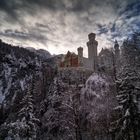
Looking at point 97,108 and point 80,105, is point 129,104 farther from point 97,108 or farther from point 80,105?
point 80,105

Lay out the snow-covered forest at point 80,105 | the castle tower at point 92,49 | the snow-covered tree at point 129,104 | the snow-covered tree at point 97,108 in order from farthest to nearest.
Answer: the castle tower at point 92,49, the snow-covered tree at point 97,108, the snow-covered forest at point 80,105, the snow-covered tree at point 129,104

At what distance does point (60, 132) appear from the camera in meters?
36.4

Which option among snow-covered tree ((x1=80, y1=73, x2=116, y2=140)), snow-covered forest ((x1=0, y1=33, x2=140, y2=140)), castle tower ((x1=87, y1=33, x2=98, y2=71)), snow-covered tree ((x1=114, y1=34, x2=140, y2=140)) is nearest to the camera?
snow-covered tree ((x1=114, y1=34, x2=140, y2=140))

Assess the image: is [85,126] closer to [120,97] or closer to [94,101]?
[94,101]

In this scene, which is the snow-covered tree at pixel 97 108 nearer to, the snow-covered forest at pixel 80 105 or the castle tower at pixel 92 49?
the snow-covered forest at pixel 80 105

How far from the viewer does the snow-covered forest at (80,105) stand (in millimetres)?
22786

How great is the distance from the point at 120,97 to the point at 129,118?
2958mm

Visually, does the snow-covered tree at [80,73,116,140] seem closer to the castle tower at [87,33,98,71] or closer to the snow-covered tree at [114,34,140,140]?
the snow-covered tree at [114,34,140,140]

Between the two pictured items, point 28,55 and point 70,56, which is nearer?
point 70,56

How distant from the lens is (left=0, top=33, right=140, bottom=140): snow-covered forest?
22786 mm

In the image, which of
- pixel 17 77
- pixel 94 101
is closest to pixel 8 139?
pixel 94 101

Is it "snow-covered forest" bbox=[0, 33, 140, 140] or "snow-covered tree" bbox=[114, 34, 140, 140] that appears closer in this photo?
"snow-covered tree" bbox=[114, 34, 140, 140]

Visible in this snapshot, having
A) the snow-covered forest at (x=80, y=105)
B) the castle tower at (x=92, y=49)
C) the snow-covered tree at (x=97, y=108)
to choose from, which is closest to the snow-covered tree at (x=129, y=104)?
the snow-covered forest at (x=80, y=105)

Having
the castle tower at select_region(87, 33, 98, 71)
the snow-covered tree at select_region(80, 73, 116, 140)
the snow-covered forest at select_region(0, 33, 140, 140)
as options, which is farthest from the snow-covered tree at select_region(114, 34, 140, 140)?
the castle tower at select_region(87, 33, 98, 71)
